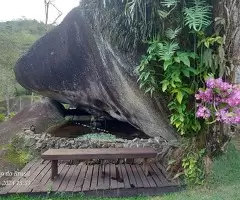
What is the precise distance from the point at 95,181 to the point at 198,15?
9.99 ft

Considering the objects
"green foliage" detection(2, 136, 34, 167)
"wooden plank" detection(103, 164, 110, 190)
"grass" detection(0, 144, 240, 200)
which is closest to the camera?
"grass" detection(0, 144, 240, 200)

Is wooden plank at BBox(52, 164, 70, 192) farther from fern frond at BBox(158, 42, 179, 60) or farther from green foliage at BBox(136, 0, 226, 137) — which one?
fern frond at BBox(158, 42, 179, 60)

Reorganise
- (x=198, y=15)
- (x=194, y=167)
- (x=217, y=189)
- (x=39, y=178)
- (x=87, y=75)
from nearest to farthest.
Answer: (x=198, y=15) → (x=217, y=189) → (x=194, y=167) → (x=39, y=178) → (x=87, y=75)

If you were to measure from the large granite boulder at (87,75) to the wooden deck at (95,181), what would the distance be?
989 mm

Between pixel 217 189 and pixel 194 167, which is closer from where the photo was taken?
pixel 217 189

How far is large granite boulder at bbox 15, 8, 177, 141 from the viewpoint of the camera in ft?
15.6

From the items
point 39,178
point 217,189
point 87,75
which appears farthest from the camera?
point 87,75

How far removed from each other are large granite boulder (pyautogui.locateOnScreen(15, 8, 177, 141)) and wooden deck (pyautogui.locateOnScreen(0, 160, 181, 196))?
989mm

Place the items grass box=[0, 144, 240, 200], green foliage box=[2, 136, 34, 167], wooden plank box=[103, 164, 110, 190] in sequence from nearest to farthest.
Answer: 1. grass box=[0, 144, 240, 200]
2. wooden plank box=[103, 164, 110, 190]
3. green foliage box=[2, 136, 34, 167]

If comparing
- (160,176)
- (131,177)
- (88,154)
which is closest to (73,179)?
(88,154)

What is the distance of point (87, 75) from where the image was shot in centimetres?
577

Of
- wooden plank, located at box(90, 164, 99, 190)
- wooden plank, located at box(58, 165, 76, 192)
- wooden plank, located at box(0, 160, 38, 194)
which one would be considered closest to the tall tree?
wooden plank, located at box(90, 164, 99, 190)

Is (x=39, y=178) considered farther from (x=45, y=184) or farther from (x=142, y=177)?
(x=142, y=177)

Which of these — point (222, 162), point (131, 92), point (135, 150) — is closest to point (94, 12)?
point (131, 92)
